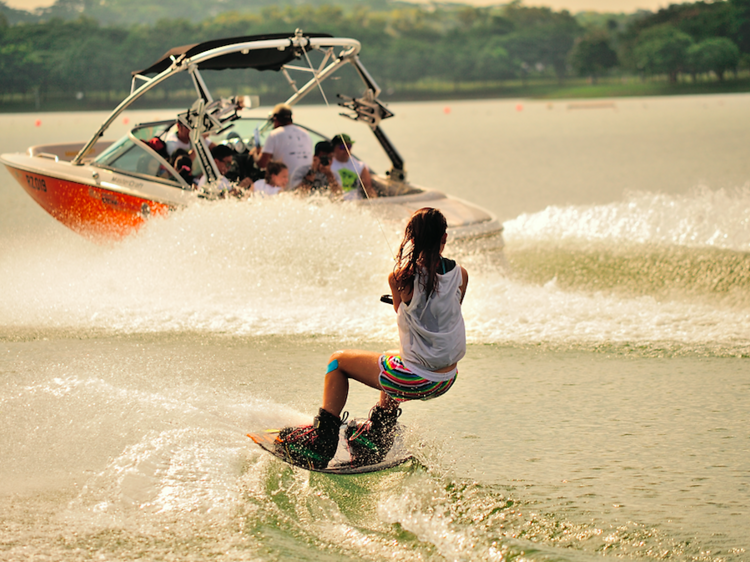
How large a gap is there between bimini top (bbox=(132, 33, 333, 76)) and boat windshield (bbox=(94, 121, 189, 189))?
2.04ft

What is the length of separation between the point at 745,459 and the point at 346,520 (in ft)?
6.85

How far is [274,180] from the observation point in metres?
7.57

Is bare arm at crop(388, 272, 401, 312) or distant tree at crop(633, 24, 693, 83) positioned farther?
distant tree at crop(633, 24, 693, 83)

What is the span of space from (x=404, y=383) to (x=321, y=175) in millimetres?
4513

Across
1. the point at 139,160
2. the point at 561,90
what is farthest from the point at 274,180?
the point at 561,90

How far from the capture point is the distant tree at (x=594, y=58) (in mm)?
135125

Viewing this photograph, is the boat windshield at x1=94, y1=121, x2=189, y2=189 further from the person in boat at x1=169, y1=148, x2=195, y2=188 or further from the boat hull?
the boat hull

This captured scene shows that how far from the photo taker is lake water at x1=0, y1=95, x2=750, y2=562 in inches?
131

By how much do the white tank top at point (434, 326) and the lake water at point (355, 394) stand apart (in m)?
0.62

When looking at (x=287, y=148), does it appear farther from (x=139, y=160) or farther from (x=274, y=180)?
(x=139, y=160)

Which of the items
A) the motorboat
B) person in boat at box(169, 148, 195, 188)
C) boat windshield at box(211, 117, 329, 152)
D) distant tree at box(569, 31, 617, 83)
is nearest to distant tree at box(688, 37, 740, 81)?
distant tree at box(569, 31, 617, 83)

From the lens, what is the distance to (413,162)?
25.7 m

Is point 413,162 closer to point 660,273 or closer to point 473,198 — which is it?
point 473,198

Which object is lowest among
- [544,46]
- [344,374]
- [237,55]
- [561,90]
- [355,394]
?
[355,394]
